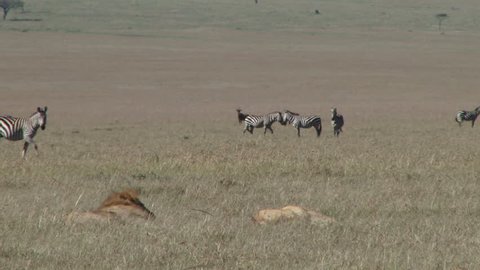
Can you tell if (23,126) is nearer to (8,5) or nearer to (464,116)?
(464,116)

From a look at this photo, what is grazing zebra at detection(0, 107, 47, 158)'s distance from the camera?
20906 mm

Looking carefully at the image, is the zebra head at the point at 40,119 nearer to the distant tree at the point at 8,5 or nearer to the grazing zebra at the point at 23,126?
the grazing zebra at the point at 23,126

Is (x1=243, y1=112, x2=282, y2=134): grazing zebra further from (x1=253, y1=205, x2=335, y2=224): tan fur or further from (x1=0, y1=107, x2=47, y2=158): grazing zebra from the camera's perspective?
(x1=253, y1=205, x2=335, y2=224): tan fur

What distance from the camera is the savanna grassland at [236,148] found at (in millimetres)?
8906

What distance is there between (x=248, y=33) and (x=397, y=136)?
64.3 m

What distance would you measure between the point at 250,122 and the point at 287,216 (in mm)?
22029

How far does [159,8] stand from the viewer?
119812mm

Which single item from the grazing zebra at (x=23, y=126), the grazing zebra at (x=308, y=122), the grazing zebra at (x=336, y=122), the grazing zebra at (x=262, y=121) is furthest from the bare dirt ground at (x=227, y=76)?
the grazing zebra at (x=23, y=126)

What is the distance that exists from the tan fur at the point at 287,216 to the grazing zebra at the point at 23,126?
11362mm

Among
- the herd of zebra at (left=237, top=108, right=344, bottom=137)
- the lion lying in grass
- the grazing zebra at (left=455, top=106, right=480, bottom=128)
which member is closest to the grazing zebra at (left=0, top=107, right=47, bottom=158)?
the lion lying in grass

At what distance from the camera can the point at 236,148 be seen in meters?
21.4

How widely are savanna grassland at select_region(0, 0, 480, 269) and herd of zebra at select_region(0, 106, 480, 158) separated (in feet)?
1.73

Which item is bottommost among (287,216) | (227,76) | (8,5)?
(227,76)

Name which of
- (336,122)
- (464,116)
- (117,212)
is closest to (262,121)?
(336,122)
